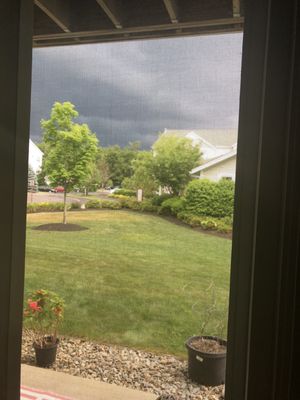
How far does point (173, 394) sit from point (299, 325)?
981 millimetres

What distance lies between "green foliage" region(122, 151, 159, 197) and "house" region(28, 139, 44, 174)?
29 cm

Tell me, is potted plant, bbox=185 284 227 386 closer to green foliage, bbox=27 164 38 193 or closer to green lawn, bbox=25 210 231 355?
green lawn, bbox=25 210 231 355

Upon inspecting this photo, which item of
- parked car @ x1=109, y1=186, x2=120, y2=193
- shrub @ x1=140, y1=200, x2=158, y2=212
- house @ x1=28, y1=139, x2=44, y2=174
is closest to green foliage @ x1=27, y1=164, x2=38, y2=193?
house @ x1=28, y1=139, x2=44, y2=174

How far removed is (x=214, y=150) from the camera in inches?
39.0

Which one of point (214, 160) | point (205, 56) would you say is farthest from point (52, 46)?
point (214, 160)

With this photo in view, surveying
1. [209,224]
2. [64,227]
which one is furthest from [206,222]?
[64,227]

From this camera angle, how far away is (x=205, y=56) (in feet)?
3.45

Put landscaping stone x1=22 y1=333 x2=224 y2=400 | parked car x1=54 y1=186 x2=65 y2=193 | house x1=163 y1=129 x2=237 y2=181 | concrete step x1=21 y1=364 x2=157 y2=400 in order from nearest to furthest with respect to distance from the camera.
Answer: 1. house x1=163 y1=129 x2=237 y2=181
2. parked car x1=54 y1=186 x2=65 y2=193
3. landscaping stone x1=22 y1=333 x2=224 y2=400
4. concrete step x1=21 y1=364 x2=157 y2=400

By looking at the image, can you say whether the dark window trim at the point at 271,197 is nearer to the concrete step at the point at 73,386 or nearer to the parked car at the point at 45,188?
the parked car at the point at 45,188

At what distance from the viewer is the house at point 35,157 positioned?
3.58 feet

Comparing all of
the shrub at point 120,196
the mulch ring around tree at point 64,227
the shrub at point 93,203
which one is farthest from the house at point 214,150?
the mulch ring around tree at point 64,227

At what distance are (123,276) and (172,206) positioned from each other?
1.06ft

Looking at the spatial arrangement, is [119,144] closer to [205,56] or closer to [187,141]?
[187,141]

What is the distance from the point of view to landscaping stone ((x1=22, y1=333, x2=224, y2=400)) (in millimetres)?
1267
